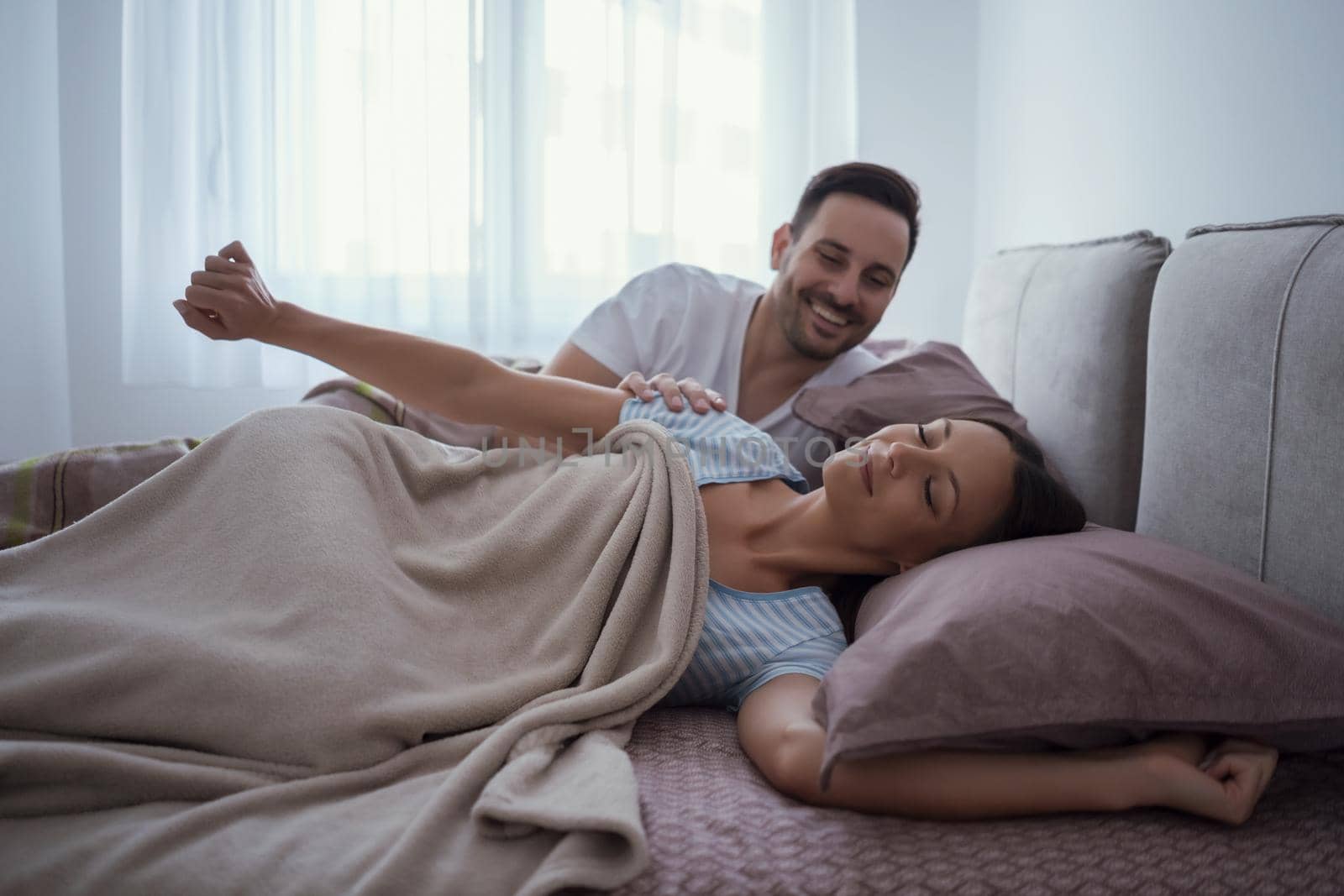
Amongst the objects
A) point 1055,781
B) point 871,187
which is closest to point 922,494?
point 1055,781

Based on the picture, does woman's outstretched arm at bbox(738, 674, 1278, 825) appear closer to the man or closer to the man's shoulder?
the man

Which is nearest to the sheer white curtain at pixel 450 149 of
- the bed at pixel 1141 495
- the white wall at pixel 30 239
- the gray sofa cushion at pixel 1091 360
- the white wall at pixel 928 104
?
the white wall at pixel 928 104

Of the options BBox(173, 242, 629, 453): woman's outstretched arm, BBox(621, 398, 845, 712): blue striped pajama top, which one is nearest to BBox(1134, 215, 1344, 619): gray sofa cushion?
BBox(621, 398, 845, 712): blue striped pajama top

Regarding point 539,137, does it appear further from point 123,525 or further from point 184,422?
point 123,525

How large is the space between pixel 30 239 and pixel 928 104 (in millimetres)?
3061

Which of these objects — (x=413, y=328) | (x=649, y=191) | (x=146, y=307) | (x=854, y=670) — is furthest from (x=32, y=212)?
(x=854, y=670)

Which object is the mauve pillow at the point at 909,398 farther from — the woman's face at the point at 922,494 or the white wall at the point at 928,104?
the white wall at the point at 928,104

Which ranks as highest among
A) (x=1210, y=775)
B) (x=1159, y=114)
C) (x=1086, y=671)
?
(x=1159, y=114)

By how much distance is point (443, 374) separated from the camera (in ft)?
4.65

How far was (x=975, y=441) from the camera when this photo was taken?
47.6 inches

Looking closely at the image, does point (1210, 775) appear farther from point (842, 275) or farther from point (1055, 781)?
point (842, 275)

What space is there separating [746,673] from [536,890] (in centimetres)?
45

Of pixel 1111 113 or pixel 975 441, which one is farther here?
pixel 1111 113

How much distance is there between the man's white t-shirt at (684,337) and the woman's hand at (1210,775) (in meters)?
1.09
